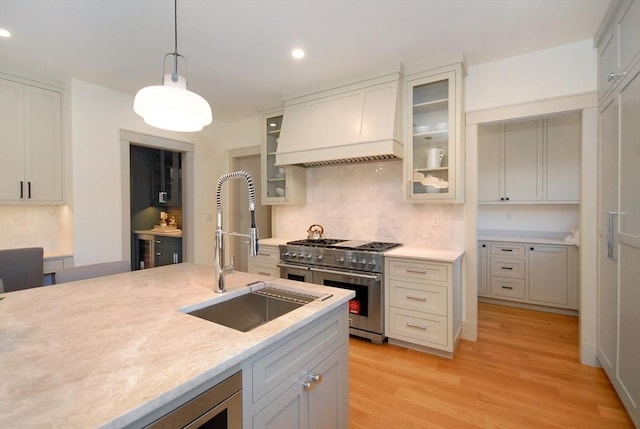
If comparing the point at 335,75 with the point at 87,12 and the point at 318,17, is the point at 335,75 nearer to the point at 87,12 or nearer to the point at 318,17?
the point at 318,17

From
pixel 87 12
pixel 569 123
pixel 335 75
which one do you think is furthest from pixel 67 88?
pixel 569 123

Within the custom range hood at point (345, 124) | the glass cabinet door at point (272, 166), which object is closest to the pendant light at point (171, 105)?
the custom range hood at point (345, 124)

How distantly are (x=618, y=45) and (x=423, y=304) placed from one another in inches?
87.5

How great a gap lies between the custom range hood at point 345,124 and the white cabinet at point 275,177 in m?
0.33

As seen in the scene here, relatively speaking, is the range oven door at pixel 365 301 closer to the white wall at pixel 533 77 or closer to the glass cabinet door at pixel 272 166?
the glass cabinet door at pixel 272 166

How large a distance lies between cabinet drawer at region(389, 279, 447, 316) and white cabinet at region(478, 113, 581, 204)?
2250mm

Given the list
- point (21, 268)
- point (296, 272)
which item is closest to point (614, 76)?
point (296, 272)

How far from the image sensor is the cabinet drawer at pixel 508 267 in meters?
3.77

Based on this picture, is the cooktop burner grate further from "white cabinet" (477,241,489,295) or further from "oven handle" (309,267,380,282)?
"white cabinet" (477,241,489,295)

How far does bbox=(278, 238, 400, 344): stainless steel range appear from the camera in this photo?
9.23 feet

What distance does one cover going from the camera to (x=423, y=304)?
8.70ft

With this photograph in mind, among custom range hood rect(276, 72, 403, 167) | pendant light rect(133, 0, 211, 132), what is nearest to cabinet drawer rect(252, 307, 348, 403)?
pendant light rect(133, 0, 211, 132)

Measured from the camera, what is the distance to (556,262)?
359 centimetres

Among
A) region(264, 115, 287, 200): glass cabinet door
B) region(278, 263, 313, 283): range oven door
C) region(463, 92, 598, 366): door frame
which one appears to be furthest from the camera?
region(264, 115, 287, 200): glass cabinet door
